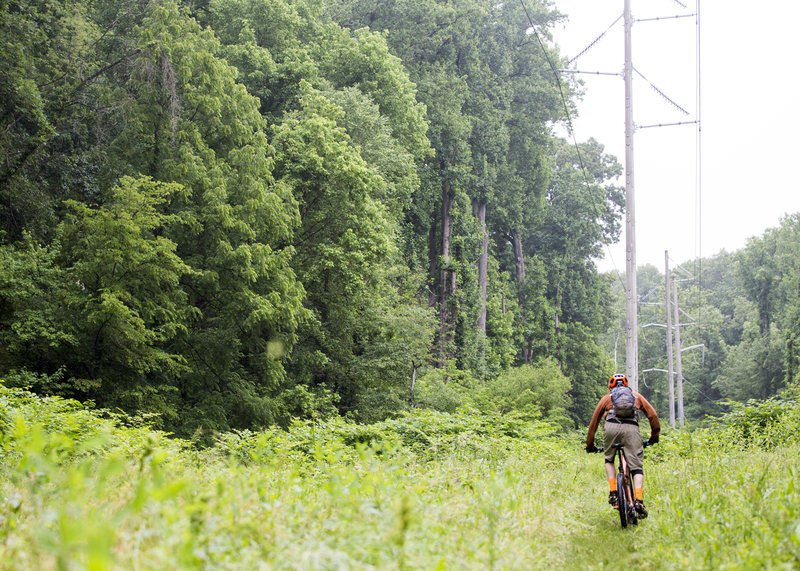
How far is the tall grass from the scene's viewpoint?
3.38 meters

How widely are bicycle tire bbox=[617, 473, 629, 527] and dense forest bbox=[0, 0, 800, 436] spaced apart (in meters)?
10.6

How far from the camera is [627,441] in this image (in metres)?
8.21

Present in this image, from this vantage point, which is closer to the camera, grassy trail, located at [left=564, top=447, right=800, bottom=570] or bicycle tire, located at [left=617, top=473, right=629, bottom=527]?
grassy trail, located at [left=564, top=447, right=800, bottom=570]

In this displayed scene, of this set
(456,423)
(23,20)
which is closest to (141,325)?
(456,423)

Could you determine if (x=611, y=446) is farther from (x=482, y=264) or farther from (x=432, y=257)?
(x=482, y=264)

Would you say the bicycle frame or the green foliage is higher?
the bicycle frame

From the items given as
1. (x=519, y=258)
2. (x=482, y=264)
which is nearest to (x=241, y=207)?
(x=482, y=264)

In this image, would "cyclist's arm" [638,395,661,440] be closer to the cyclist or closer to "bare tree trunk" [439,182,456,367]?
the cyclist

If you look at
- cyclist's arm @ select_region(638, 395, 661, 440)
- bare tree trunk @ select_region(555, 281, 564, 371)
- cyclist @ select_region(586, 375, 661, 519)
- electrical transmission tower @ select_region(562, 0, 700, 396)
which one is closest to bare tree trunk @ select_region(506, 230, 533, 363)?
bare tree trunk @ select_region(555, 281, 564, 371)

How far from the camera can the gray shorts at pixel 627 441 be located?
26.5ft

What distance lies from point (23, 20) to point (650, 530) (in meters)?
20.3

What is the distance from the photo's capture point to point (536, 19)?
1625 inches

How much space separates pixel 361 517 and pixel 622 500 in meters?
4.43

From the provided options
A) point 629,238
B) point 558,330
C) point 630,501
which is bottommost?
point 630,501
